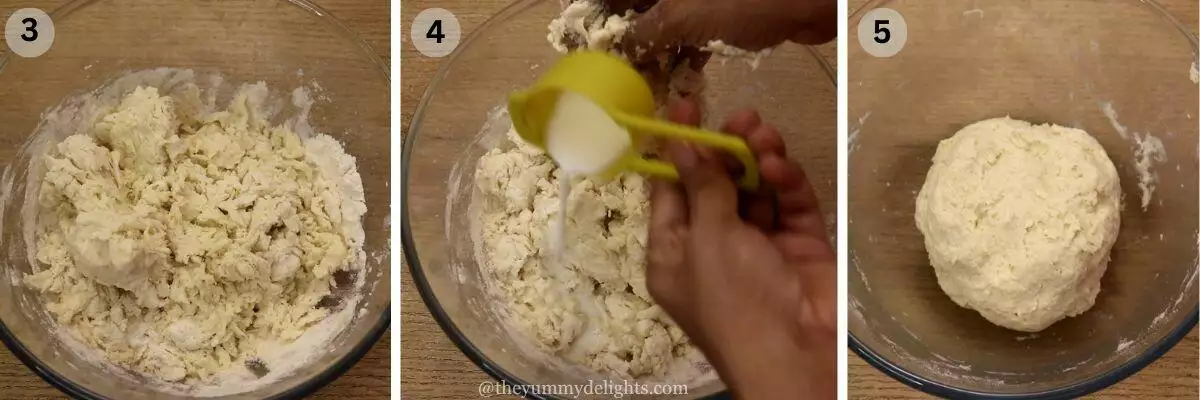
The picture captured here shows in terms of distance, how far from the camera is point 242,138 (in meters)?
0.84

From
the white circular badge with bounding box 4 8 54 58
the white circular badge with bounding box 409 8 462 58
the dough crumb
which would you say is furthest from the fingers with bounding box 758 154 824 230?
the white circular badge with bounding box 4 8 54 58

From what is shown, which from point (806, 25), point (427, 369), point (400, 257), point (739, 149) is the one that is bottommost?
point (427, 369)

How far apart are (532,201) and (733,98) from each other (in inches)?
9.5

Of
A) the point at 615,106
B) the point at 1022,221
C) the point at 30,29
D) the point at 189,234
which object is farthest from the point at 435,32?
the point at 1022,221

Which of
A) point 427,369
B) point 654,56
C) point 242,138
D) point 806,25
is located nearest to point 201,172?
point 242,138

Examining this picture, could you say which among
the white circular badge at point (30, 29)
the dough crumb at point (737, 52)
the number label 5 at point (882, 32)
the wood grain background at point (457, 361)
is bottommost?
the wood grain background at point (457, 361)

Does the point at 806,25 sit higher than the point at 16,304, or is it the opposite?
the point at 806,25

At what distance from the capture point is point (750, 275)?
81cm

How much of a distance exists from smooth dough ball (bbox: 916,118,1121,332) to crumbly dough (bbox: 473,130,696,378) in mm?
311

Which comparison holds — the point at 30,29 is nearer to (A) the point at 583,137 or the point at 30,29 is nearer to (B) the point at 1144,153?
(A) the point at 583,137

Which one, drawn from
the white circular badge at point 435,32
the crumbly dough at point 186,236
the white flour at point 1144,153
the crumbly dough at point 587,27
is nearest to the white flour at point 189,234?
the crumbly dough at point 186,236

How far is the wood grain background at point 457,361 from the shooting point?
0.82 m

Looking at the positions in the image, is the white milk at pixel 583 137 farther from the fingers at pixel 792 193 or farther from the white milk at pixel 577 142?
the fingers at pixel 792 193

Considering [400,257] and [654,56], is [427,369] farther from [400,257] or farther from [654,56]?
[654,56]
